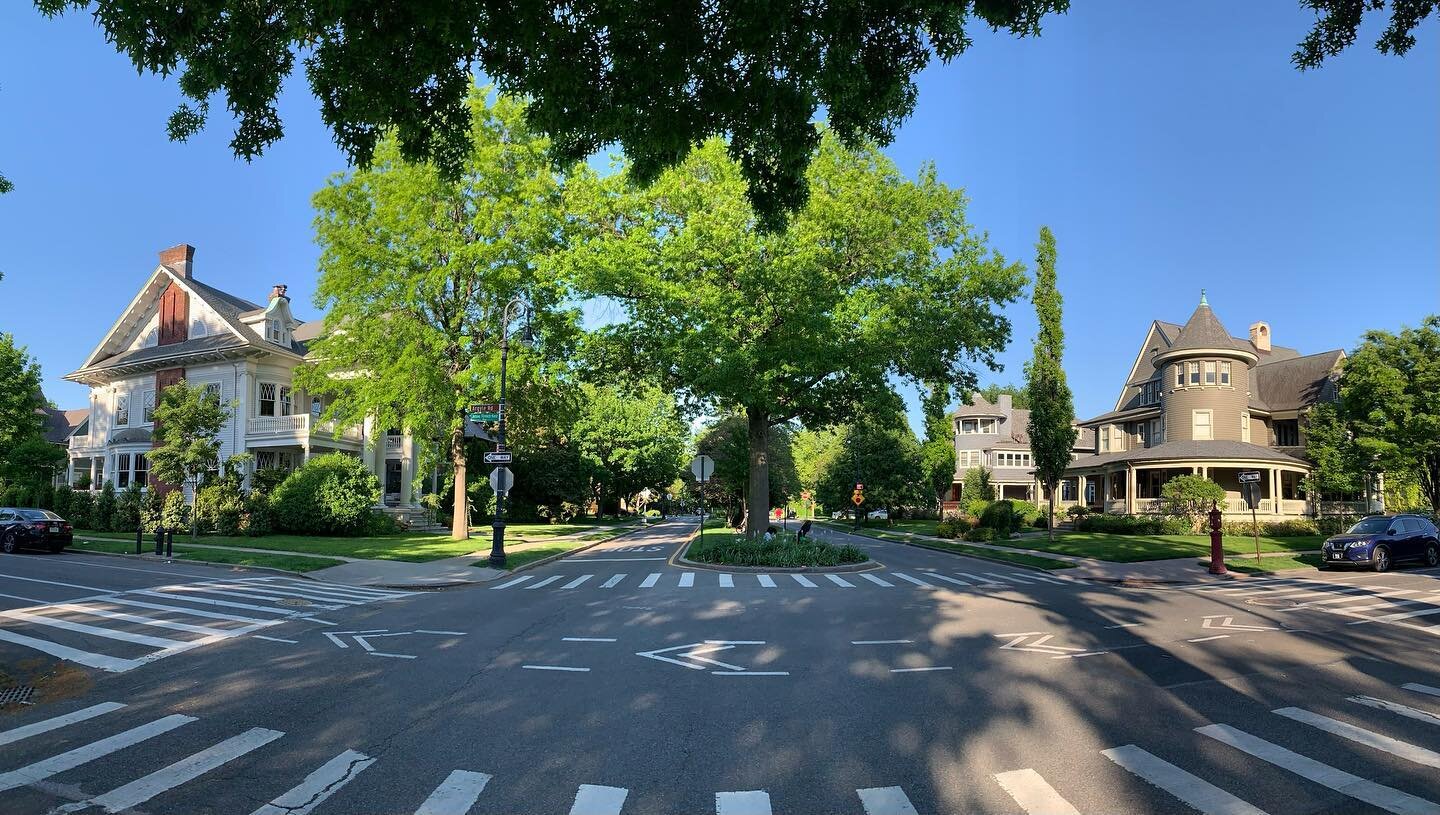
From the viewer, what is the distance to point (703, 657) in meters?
9.39

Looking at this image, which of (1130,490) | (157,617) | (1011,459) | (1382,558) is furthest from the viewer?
(1011,459)

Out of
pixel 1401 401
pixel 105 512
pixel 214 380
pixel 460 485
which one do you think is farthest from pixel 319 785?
pixel 1401 401

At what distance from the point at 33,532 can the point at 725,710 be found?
95.1 ft

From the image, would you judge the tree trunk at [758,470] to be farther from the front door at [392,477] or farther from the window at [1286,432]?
the window at [1286,432]

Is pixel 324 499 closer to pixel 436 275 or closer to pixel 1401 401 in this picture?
pixel 436 275

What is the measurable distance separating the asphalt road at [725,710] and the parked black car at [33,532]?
14861 mm

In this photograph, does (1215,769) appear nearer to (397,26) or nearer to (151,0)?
(397,26)

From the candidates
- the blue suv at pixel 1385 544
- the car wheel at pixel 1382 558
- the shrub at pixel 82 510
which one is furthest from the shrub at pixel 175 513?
the car wheel at pixel 1382 558

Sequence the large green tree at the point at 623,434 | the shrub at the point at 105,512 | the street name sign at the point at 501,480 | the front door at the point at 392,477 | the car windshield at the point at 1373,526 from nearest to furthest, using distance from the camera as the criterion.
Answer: the car windshield at the point at 1373,526
the street name sign at the point at 501,480
the shrub at the point at 105,512
the front door at the point at 392,477
the large green tree at the point at 623,434

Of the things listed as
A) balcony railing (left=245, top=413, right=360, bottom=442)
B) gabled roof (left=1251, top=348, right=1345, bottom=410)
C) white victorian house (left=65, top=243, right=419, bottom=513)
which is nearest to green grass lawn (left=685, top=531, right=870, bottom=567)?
white victorian house (left=65, top=243, right=419, bottom=513)

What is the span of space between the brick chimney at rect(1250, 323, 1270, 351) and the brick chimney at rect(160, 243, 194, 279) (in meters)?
62.7

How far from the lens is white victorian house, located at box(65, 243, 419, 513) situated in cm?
3678

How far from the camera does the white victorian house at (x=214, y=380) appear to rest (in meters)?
36.8

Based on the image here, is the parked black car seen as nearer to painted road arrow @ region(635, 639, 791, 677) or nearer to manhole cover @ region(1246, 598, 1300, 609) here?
painted road arrow @ region(635, 639, 791, 677)
